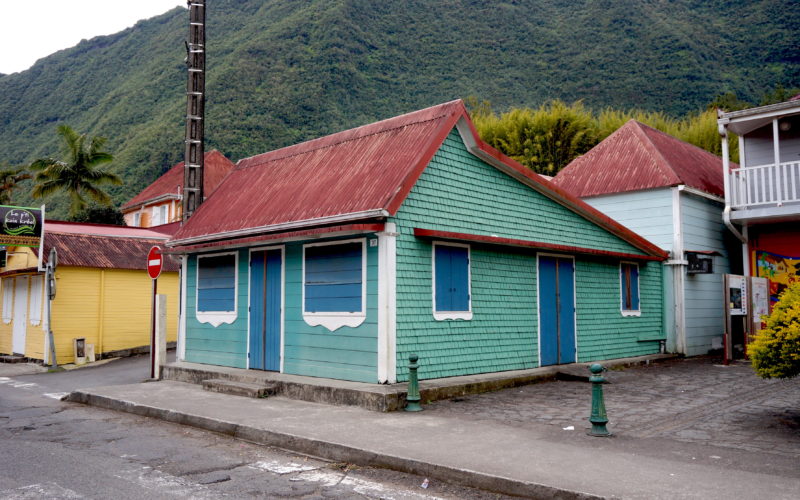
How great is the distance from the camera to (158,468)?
269 inches

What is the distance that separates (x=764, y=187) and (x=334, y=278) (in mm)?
12106

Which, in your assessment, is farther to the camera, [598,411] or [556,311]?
[556,311]

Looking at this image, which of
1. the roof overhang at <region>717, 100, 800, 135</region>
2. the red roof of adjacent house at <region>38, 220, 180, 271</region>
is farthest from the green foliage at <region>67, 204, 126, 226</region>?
the roof overhang at <region>717, 100, 800, 135</region>

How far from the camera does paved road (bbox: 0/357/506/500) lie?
5.98 meters

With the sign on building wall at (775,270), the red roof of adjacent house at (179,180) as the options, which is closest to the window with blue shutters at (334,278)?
the sign on building wall at (775,270)

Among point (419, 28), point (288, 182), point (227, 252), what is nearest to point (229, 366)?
point (227, 252)

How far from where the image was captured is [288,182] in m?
13.4

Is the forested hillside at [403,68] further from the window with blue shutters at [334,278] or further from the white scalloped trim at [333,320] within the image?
the white scalloped trim at [333,320]

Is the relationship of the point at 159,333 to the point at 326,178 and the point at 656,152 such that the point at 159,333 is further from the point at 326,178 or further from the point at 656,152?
the point at 656,152

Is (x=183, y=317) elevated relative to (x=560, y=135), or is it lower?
lower

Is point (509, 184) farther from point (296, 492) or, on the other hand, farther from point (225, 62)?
point (225, 62)

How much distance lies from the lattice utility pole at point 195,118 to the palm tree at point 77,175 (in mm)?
26094

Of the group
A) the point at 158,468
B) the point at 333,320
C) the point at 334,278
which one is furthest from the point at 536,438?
the point at 334,278

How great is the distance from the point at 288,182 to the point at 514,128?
2714 cm
